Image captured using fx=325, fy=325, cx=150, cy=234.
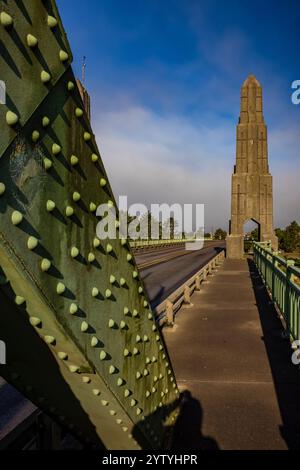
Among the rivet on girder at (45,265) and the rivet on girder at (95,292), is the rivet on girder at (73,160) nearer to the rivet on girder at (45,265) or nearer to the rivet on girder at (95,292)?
the rivet on girder at (45,265)

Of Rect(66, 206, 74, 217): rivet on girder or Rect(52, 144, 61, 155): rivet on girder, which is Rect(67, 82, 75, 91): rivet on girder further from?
Rect(66, 206, 74, 217): rivet on girder

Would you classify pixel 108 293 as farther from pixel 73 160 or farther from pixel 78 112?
pixel 78 112

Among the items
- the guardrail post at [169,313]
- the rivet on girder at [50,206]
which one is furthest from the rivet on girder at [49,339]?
the guardrail post at [169,313]

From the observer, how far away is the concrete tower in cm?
4228

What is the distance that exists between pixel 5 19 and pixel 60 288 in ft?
3.55

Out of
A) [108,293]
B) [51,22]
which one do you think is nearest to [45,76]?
[51,22]

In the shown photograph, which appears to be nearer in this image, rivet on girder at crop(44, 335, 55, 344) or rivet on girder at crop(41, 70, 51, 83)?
rivet on girder at crop(41, 70, 51, 83)

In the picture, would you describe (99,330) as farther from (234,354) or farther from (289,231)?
(289,231)

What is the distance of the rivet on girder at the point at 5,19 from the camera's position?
1.13 m

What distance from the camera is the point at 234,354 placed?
634 cm

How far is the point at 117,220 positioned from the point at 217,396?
3771mm

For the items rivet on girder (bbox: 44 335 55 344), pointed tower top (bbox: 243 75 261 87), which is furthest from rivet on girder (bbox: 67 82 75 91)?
pointed tower top (bbox: 243 75 261 87)

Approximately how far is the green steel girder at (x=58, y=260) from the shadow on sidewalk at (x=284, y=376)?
237 cm
